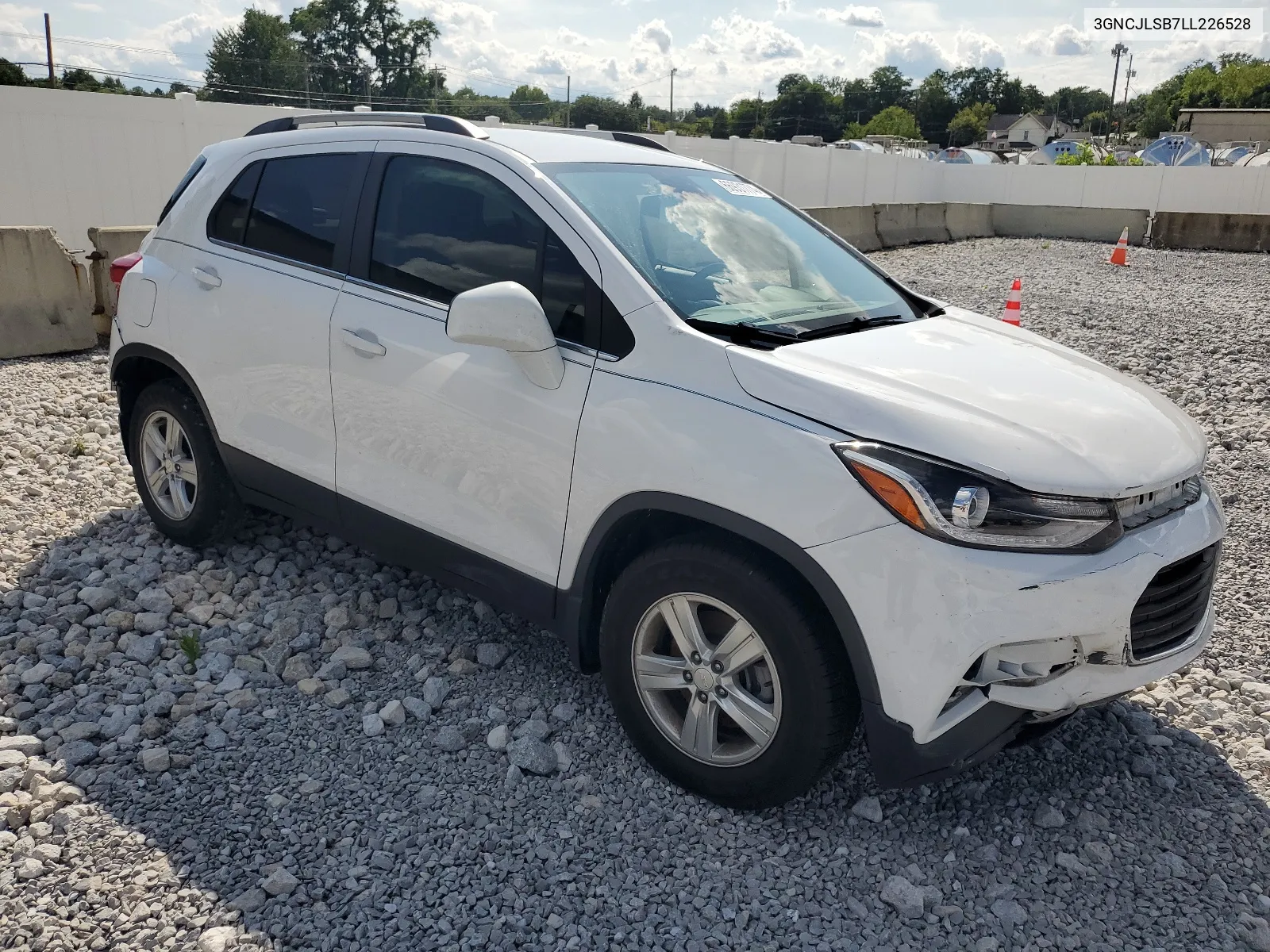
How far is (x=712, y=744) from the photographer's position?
3027 millimetres

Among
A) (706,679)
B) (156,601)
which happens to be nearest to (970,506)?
(706,679)

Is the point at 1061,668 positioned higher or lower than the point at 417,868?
higher

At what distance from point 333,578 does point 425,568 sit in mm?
1102

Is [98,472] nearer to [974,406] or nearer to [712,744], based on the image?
[712,744]

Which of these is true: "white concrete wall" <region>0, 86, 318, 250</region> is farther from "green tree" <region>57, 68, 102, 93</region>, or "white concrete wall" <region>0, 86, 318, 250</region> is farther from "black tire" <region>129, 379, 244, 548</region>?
"green tree" <region>57, 68, 102, 93</region>

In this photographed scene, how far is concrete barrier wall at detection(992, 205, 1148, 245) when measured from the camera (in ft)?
76.4

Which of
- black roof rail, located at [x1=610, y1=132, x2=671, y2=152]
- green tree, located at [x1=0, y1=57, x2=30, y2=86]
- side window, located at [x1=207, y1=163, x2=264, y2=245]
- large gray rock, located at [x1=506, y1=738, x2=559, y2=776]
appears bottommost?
large gray rock, located at [x1=506, y1=738, x2=559, y2=776]

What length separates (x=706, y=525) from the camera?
292 centimetres

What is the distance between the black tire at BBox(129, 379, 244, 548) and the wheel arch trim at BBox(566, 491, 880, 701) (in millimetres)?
2080

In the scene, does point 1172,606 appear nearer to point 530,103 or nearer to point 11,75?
point 11,75

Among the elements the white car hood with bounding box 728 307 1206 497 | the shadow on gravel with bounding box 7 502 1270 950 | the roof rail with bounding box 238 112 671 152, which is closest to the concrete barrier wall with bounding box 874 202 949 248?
the roof rail with bounding box 238 112 671 152

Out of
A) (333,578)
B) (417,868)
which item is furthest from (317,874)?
(333,578)

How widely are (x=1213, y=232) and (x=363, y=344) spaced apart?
878 inches

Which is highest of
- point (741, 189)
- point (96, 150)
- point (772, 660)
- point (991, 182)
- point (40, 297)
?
point (991, 182)
